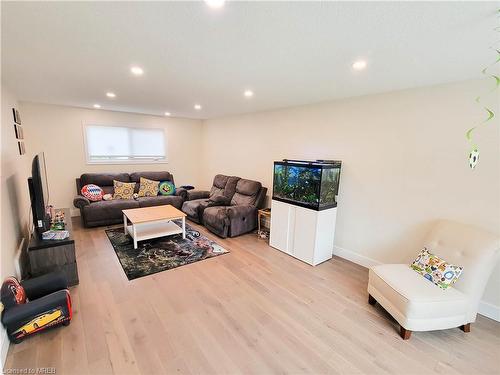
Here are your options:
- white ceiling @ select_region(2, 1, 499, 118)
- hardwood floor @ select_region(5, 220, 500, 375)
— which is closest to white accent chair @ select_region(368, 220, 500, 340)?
hardwood floor @ select_region(5, 220, 500, 375)

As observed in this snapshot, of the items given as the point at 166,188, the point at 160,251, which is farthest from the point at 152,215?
the point at 166,188

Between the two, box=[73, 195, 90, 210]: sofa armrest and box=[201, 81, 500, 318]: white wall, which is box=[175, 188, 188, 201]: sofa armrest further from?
box=[201, 81, 500, 318]: white wall

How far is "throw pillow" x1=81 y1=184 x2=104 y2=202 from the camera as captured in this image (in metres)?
4.51

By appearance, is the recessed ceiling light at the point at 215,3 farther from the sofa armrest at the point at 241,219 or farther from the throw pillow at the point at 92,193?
the throw pillow at the point at 92,193

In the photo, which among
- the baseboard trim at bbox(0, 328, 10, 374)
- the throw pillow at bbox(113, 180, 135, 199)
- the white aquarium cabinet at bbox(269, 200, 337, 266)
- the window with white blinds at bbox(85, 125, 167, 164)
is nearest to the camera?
the baseboard trim at bbox(0, 328, 10, 374)

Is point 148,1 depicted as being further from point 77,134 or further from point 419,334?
point 77,134

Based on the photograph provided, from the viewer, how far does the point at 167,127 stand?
5.82m

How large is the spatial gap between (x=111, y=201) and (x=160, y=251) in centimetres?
193

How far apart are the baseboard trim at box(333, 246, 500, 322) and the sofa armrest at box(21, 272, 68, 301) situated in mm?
3331

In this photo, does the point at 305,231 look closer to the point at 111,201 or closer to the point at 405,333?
the point at 405,333

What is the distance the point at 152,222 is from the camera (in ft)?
12.2

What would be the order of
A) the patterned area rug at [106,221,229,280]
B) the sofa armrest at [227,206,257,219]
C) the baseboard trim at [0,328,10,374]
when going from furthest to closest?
the sofa armrest at [227,206,257,219], the patterned area rug at [106,221,229,280], the baseboard trim at [0,328,10,374]

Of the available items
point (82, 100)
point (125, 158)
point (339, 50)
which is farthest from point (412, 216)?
point (125, 158)

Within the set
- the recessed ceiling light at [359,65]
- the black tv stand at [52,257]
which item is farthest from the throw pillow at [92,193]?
the recessed ceiling light at [359,65]
